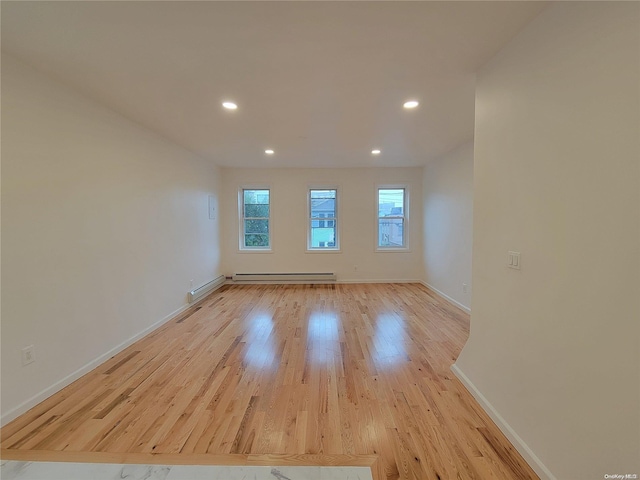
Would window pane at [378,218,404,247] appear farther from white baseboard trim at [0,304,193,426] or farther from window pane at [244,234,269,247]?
white baseboard trim at [0,304,193,426]

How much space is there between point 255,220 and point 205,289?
189 centimetres

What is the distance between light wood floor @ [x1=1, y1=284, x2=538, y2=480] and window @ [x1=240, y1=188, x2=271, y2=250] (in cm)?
272

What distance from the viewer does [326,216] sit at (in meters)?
5.66

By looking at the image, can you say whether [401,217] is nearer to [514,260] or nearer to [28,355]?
[514,260]

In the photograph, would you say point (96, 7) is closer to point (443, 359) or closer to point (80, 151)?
point (80, 151)

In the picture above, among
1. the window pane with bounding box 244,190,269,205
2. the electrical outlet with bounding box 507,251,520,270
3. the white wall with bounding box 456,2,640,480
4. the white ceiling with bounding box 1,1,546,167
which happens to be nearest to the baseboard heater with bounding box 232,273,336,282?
the window pane with bounding box 244,190,269,205

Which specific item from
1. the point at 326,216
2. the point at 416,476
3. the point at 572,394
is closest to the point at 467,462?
the point at 416,476

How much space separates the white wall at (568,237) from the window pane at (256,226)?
15.2ft

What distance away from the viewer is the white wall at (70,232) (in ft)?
5.71

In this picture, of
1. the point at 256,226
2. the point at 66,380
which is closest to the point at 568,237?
the point at 66,380

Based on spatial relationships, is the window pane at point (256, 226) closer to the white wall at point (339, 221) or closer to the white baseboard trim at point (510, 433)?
the white wall at point (339, 221)

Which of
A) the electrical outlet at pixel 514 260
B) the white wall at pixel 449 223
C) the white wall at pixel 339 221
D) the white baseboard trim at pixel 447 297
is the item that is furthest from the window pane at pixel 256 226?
the electrical outlet at pixel 514 260

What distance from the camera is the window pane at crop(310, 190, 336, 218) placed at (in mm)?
5633

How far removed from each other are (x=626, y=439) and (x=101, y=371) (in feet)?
11.4
